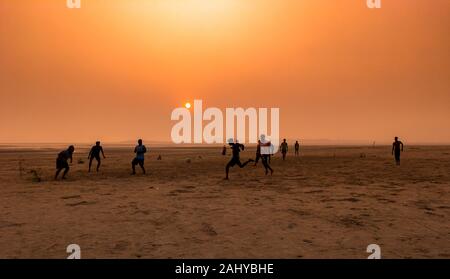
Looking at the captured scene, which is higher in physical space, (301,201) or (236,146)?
(236,146)

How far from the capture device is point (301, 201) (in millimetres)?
11047

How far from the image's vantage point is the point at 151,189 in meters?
13.8
